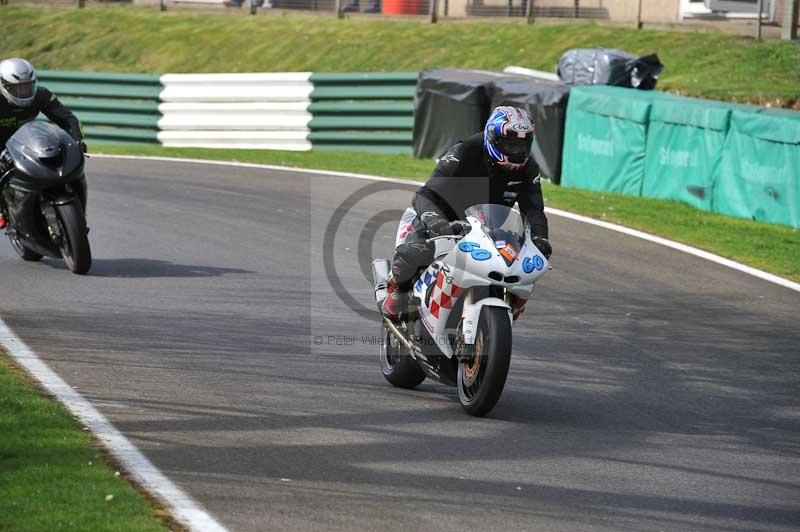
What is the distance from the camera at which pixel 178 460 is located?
650cm

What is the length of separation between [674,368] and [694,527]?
3612mm

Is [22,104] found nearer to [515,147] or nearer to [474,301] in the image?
[515,147]

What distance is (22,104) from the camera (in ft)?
41.8

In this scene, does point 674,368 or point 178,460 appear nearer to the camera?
point 178,460

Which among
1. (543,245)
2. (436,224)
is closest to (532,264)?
(543,245)

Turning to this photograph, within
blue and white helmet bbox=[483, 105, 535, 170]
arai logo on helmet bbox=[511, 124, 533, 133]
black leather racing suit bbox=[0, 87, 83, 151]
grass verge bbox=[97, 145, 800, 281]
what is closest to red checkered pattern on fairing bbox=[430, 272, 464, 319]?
blue and white helmet bbox=[483, 105, 535, 170]

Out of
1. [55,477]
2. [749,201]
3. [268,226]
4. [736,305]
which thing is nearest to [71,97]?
[268,226]

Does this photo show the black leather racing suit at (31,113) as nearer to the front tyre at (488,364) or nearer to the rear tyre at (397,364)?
the rear tyre at (397,364)

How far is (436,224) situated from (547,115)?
41.7 ft

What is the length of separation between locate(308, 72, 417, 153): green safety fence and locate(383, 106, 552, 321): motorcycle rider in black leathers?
15649 millimetres

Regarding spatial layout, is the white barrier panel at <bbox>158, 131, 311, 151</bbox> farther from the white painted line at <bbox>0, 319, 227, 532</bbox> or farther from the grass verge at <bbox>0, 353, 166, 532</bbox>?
the grass verge at <bbox>0, 353, 166, 532</bbox>

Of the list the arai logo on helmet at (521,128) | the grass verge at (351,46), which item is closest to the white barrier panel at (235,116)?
the grass verge at (351,46)

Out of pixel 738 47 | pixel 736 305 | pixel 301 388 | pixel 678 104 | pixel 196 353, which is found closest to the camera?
pixel 301 388

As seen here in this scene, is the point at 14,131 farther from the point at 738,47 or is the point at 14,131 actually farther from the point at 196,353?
the point at 738,47
